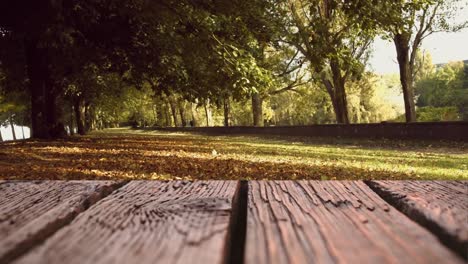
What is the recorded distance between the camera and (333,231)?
3.29ft

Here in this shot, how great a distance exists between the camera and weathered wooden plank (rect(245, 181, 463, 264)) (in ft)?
2.68

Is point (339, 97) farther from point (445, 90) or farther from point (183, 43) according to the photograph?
point (445, 90)

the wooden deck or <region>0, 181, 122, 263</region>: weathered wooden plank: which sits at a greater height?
<region>0, 181, 122, 263</region>: weathered wooden plank

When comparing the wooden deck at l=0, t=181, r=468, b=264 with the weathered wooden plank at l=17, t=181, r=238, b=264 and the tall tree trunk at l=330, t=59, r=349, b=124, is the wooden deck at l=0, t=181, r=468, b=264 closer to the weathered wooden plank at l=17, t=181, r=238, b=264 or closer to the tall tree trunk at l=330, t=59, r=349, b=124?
the weathered wooden plank at l=17, t=181, r=238, b=264

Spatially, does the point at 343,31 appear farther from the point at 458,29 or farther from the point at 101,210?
the point at 101,210

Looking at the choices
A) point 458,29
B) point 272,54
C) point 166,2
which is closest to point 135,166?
point 166,2

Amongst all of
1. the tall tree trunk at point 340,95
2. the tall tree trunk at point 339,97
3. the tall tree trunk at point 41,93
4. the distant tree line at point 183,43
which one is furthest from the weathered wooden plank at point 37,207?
the tall tree trunk at point 340,95

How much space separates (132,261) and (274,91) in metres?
38.1

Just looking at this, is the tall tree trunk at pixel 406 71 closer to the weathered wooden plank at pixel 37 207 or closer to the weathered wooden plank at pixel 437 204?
the weathered wooden plank at pixel 437 204

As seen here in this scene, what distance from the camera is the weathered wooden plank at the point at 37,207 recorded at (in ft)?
3.06

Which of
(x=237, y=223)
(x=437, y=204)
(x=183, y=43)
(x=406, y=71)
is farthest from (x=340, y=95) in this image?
(x=237, y=223)

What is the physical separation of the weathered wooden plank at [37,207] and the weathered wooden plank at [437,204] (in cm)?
94

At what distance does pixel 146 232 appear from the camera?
1.02m

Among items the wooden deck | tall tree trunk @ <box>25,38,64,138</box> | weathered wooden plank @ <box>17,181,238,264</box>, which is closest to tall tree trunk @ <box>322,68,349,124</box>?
tall tree trunk @ <box>25,38,64,138</box>
